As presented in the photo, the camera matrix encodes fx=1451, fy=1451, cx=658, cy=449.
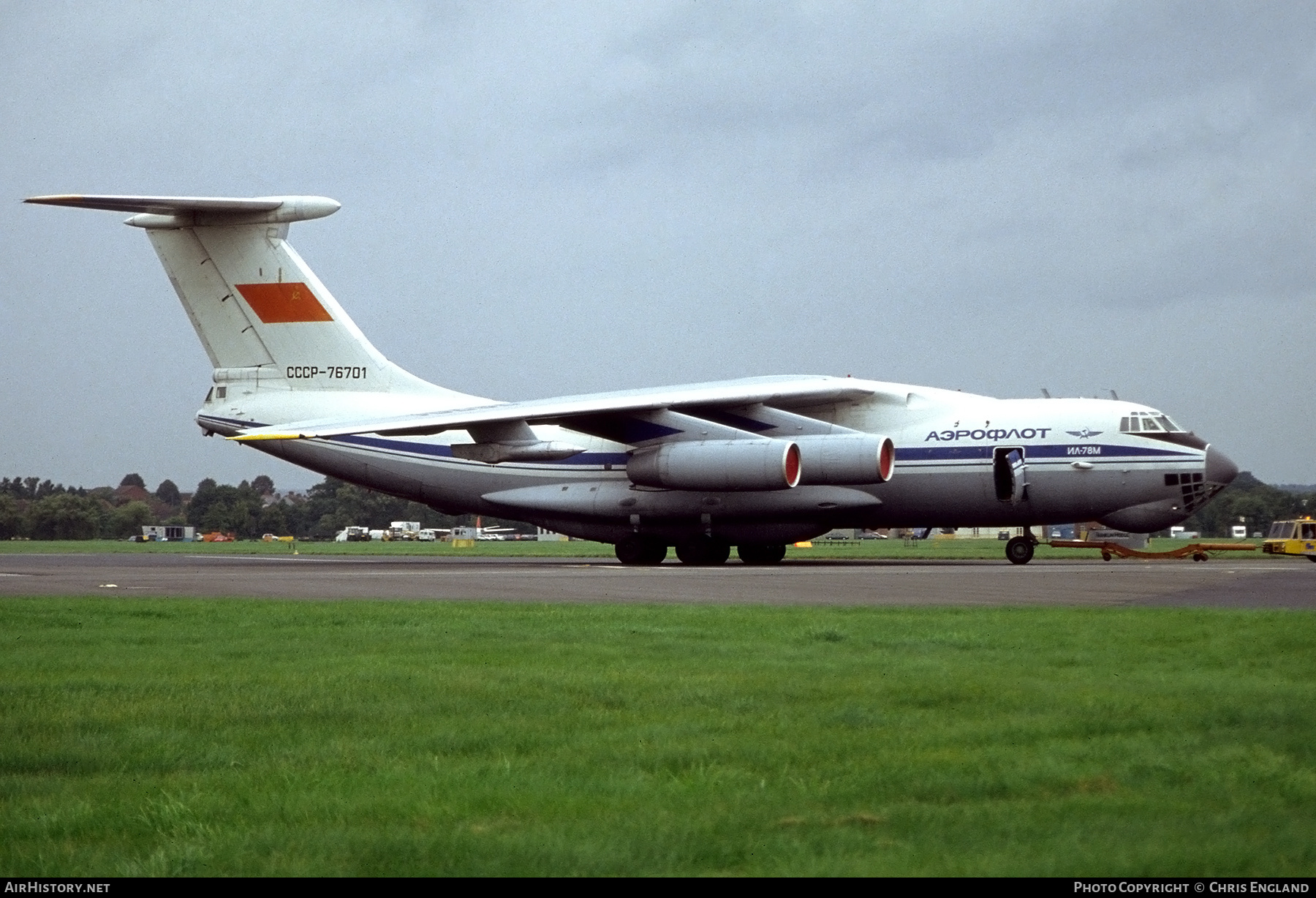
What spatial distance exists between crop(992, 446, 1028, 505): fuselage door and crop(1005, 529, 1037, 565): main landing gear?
55.8 inches

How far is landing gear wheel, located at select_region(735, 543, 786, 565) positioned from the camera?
88.6 feet

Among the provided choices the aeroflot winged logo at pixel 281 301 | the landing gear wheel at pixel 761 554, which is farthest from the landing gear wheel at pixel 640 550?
the aeroflot winged logo at pixel 281 301

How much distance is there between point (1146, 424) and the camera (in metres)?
24.0

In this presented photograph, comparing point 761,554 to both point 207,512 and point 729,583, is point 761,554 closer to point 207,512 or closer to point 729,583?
point 729,583

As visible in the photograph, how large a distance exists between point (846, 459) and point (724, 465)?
2027mm

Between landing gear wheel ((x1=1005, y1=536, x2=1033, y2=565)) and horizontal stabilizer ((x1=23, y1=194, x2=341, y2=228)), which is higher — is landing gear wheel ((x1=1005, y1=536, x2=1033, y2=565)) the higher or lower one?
the lower one

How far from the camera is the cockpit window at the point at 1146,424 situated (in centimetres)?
2391

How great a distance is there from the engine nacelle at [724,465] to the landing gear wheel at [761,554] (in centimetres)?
268

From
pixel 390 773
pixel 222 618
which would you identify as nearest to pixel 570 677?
pixel 390 773

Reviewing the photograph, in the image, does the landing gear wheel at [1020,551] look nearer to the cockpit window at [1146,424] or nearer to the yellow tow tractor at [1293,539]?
the cockpit window at [1146,424]

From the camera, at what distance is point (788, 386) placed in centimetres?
2573

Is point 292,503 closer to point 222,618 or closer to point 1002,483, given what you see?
point 1002,483

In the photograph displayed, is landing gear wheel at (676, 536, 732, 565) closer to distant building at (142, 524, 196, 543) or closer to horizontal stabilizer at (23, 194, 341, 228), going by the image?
horizontal stabilizer at (23, 194, 341, 228)

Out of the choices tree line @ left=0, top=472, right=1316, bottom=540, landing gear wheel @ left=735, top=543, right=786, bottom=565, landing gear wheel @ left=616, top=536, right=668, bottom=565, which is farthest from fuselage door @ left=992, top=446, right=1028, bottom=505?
tree line @ left=0, top=472, right=1316, bottom=540
